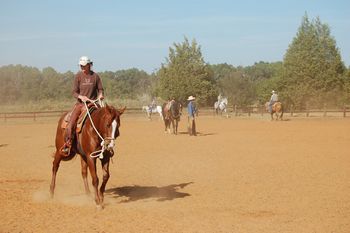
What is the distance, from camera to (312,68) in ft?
186

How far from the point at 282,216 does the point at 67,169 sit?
8464mm

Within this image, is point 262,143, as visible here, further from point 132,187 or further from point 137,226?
point 137,226

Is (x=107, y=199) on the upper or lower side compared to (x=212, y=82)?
lower

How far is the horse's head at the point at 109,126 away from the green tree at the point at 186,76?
54937 millimetres

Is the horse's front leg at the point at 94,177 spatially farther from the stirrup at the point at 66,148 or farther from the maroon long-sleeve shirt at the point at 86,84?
the maroon long-sleeve shirt at the point at 86,84

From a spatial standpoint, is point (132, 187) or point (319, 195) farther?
point (132, 187)

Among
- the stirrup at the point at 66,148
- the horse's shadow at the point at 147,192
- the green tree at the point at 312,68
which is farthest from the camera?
the green tree at the point at 312,68

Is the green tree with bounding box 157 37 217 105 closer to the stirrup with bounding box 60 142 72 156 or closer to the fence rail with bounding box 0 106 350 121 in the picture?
the fence rail with bounding box 0 106 350 121

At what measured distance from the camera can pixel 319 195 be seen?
9672 millimetres

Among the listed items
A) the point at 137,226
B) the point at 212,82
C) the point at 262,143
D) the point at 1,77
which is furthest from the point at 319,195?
the point at 1,77

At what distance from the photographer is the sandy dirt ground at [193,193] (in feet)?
24.9

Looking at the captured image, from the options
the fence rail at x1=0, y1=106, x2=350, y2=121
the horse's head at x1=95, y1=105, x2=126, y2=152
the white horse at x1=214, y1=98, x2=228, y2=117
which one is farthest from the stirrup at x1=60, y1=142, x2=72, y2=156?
the white horse at x1=214, y1=98, x2=228, y2=117

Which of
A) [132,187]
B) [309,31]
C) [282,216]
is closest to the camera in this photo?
[282,216]

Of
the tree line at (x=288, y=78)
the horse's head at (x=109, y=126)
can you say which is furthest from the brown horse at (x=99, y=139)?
the tree line at (x=288, y=78)
